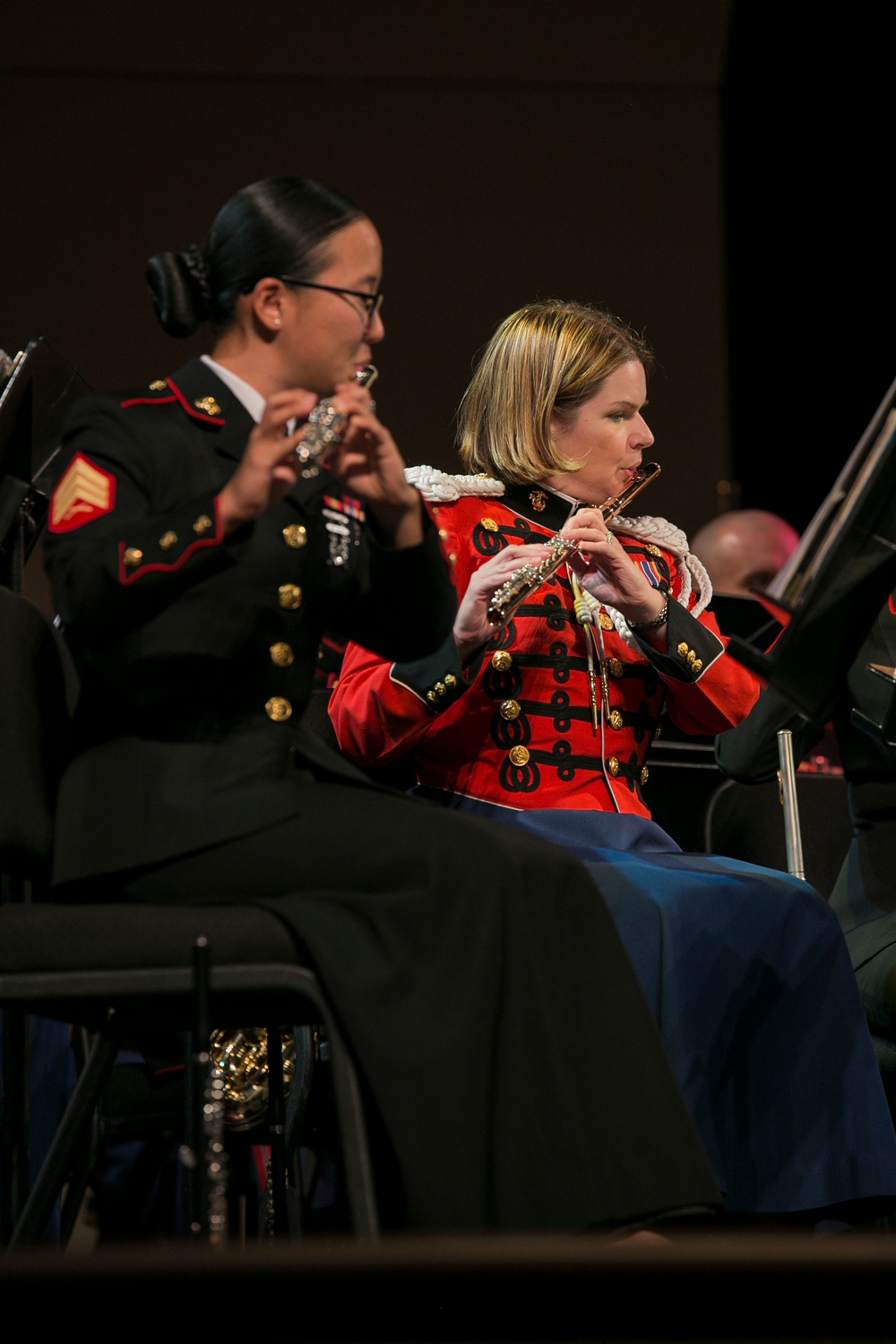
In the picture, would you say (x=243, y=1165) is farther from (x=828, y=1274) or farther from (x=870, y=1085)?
(x=828, y=1274)

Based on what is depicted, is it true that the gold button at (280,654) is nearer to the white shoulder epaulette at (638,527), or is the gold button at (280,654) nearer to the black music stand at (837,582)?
the black music stand at (837,582)

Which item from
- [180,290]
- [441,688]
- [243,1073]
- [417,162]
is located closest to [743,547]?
[417,162]

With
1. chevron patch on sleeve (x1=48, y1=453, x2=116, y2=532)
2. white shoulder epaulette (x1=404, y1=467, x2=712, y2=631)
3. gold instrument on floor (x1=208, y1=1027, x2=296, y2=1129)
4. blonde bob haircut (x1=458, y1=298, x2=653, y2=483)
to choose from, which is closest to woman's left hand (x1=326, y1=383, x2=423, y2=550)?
chevron patch on sleeve (x1=48, y1=453, x2=116, y2=532)

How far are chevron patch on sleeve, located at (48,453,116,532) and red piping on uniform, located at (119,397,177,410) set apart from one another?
0.38ft

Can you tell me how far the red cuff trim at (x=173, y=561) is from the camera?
153 centimetres

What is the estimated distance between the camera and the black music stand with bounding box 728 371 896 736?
1.55 meters

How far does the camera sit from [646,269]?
5375 millimetres

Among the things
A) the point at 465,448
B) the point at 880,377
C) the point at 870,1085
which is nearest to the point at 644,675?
the point at 465,448

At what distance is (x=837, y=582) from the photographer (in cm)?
157

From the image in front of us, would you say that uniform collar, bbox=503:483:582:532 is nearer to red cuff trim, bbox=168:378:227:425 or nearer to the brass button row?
the brass button row

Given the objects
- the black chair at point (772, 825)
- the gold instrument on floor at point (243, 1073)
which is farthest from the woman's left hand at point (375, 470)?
the black chair at point (772, 825)

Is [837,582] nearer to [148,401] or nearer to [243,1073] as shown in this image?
[148,401]

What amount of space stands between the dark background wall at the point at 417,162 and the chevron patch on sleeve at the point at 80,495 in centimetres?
340

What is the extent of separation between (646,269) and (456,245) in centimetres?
74
